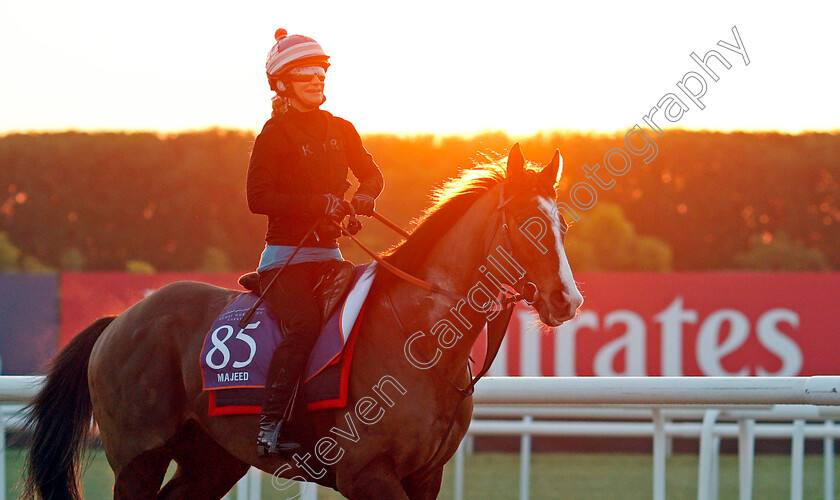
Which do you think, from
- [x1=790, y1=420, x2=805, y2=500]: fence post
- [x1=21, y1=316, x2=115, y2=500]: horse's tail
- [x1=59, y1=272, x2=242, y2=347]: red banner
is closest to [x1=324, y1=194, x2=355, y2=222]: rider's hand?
[x1=21, y1=316, x2=115, y2=500]: horse's tail

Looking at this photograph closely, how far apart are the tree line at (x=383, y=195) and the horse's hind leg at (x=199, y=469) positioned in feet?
60.0

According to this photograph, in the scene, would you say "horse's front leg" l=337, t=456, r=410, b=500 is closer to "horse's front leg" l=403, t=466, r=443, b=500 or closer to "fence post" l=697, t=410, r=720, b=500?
"horse's front leg" l=403, t=466, r=443, b=500

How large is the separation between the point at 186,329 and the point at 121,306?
890 centimetres

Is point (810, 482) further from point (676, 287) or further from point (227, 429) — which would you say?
point (227, 429)

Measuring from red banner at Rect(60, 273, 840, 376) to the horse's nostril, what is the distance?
8243 mm

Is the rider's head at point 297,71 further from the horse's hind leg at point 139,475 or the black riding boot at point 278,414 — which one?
the horse's hind leg at point 139,475

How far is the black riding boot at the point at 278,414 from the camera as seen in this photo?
3.64 m

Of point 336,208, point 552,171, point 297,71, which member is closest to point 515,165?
point 552,171

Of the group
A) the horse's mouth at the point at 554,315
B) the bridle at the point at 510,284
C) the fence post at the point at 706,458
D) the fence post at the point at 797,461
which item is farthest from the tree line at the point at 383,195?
the horse's mouth at the point at 554,315

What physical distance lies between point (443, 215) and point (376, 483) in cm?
100

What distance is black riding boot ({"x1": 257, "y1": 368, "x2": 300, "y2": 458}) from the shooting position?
11.9 ft

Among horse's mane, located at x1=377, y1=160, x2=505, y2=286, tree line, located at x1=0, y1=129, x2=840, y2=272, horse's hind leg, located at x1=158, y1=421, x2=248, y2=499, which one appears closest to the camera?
horse's mane, located at x1=377, y1=160, x2=505, y2=286

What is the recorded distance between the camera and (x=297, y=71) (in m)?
3.94

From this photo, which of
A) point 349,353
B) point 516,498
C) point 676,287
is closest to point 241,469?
point 349,353
